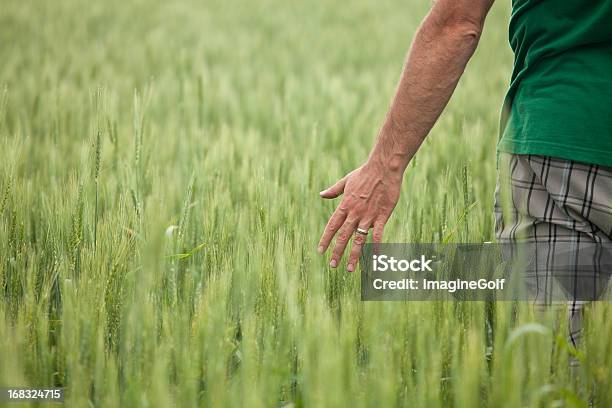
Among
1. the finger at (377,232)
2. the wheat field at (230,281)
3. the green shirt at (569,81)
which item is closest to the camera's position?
the wheat field at (230,281)

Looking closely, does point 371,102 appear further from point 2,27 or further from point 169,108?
point 2,27

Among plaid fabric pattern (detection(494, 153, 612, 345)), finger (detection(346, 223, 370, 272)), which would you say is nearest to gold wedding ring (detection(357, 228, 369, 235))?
finger (detection(346, 223, 370, 272))

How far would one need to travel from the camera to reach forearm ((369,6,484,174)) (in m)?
1.31

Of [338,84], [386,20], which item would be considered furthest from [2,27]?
[386,20]

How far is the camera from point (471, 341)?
1062 millimetres

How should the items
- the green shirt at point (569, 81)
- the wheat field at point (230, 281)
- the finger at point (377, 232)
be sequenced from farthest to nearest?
the finger at point (377, 232)
the green shirt at point (569, 81)
the wheat field at point (230, 281)

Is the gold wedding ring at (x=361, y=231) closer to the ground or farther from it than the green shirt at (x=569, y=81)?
closer to the ground

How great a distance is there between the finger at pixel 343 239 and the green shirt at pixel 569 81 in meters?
0.36

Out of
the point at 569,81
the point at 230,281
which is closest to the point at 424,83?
the point at 569,81

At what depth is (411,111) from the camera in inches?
53.8

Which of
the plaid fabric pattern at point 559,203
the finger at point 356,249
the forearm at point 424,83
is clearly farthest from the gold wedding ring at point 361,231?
the plaid fabric pattern at point 559,203

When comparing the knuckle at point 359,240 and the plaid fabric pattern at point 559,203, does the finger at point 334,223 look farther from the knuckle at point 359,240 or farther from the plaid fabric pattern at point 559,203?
the plaid fabric pattern at point 559,203

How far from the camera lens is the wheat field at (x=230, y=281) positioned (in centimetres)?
108

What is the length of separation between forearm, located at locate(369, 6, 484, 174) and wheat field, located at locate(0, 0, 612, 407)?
19cm
